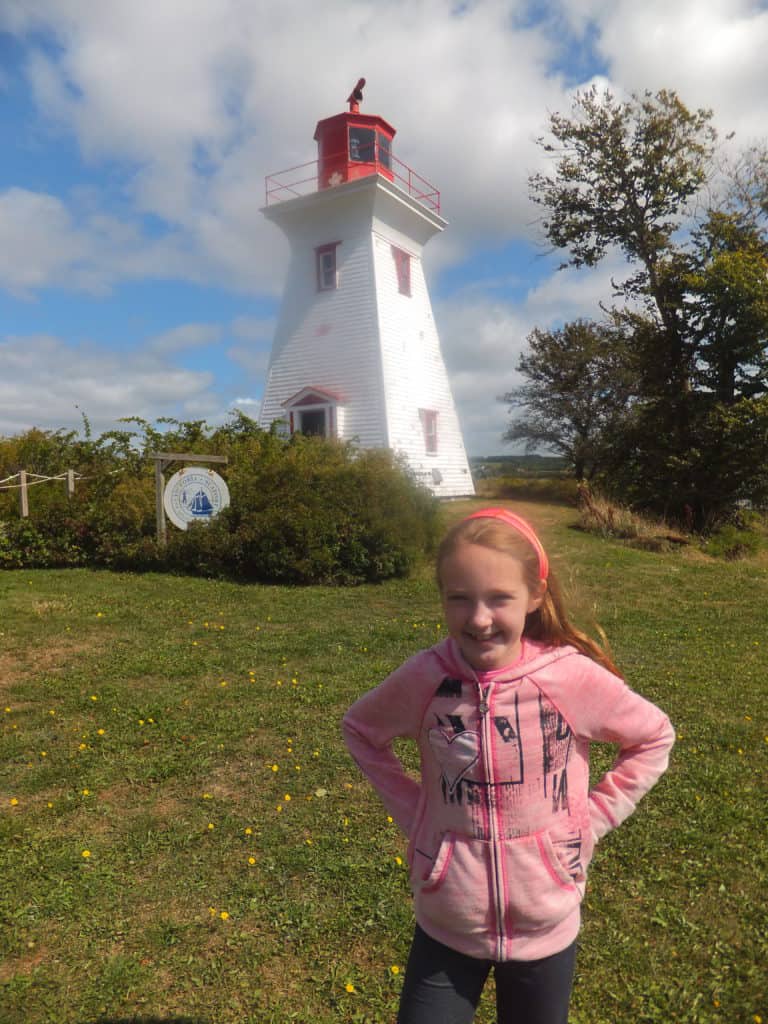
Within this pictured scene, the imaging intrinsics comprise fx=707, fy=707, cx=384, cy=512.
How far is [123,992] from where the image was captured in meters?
3.02

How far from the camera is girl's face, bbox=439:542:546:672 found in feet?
5.91

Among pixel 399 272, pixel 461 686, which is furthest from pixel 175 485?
pixel 399 272

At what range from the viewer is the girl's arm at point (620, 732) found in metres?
1.85

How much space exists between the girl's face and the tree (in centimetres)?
2776

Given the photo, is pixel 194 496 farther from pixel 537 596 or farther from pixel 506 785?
pixel 506 785

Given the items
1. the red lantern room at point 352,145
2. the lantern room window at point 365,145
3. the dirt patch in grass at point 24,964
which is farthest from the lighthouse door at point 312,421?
the dirt patch in grass at point 24,964

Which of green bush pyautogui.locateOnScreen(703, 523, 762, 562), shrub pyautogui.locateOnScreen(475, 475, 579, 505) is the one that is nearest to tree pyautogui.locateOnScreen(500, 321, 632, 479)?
shrub pyautogui.locateOnScreen(475, 475, 579, 505)

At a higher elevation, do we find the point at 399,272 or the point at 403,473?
the point at 399,272

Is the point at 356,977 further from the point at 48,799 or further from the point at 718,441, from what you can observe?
the point at 718,441

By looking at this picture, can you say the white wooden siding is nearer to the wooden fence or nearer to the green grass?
the wooden fence

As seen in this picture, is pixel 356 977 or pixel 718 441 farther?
pixel 718 441

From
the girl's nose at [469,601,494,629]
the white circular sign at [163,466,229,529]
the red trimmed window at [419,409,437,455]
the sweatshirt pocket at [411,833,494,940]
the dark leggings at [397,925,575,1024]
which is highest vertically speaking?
the red trimmed window at [419,409,437,455]

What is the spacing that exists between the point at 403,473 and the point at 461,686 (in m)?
12.0

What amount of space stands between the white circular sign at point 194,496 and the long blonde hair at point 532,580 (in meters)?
11.6
